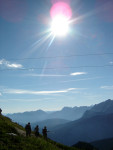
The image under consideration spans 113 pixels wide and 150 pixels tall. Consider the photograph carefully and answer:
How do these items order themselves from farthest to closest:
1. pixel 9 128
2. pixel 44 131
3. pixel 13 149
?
1. pixel 44 131
2. pixel 9 128
3. pixel 13 149

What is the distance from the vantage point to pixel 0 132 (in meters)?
22.5

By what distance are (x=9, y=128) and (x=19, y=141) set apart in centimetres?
600

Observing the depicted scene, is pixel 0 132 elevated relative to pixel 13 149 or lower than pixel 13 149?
elevated

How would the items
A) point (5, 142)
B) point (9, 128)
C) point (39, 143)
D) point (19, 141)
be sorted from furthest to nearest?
1. point (9, 128)
2. point (39, 143)
3. point (19, 141)
4. point (5, 142)

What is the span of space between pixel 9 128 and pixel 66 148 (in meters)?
10.2

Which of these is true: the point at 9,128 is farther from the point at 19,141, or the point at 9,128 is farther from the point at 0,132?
the point at 19,141

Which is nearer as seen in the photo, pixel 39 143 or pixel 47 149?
pixel 47 149

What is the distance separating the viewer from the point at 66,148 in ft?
97.9

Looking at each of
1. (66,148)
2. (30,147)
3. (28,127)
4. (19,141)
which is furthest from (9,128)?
(66,148)

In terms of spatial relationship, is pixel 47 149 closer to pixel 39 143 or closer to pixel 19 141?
pixel 39 143

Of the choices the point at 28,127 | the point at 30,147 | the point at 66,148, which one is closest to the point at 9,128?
the point at 28,127

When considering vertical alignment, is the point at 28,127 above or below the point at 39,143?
above

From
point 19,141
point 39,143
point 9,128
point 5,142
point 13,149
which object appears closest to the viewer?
point 13,149

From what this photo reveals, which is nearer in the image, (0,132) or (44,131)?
(0,132)
